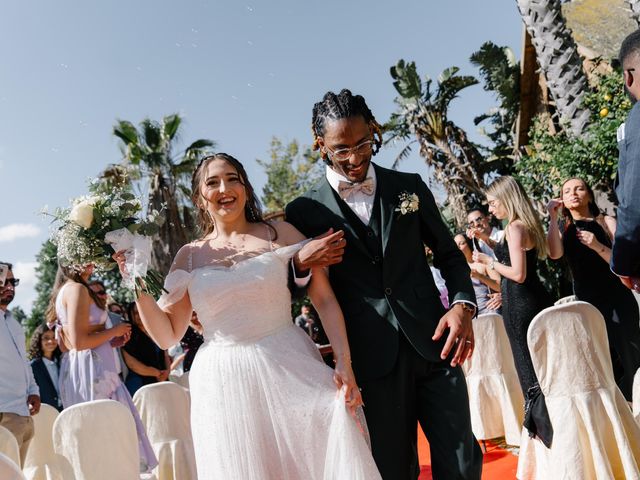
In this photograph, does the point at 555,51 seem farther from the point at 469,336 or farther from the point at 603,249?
the point at 469,336

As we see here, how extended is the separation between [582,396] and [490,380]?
2339 millimetres

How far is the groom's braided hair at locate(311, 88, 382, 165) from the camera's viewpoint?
9.80ft

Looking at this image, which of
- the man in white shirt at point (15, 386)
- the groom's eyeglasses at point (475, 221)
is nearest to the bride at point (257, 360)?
the man in white shirt at point (15, 386)

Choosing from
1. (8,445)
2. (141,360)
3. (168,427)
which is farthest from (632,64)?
(141,360)

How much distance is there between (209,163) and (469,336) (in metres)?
→ 1.54

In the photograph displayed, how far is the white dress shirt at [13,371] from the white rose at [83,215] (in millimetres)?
2292

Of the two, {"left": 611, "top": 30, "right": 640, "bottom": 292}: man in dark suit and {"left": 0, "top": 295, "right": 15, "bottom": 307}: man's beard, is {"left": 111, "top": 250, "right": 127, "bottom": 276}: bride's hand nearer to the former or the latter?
{"left": 611, "top": 30, "right": 640, "bottom": 292}: man in dark suit

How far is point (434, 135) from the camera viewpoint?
19.3m

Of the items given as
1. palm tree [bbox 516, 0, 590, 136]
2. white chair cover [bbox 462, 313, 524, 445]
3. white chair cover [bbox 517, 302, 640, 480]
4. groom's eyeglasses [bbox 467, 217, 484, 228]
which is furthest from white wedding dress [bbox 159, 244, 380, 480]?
palm tree [bbox 516, 0, 590, 136]

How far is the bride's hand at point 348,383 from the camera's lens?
8.87 feet

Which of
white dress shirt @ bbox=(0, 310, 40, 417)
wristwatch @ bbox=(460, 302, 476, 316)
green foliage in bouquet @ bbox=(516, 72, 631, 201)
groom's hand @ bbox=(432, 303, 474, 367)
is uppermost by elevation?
green foliage in bouquet @ bbox=(516, 72, 631, 201)

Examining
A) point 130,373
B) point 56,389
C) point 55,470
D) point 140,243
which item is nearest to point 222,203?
point 140,243

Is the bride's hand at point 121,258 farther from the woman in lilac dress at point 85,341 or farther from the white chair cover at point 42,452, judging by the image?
the woman in lilac dress at point 85,341

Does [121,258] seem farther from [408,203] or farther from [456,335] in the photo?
[456,335]
